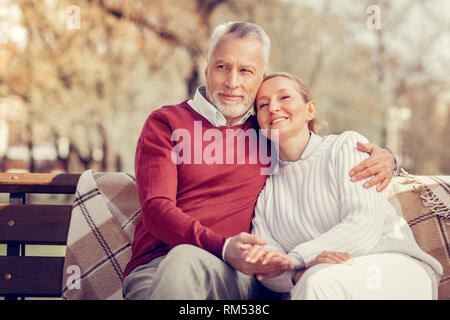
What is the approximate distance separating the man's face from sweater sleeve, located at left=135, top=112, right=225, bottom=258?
34cm

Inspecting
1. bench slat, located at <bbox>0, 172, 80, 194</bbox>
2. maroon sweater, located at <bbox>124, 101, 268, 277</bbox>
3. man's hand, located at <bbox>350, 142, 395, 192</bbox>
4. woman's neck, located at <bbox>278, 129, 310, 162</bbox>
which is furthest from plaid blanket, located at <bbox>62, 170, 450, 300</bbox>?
woman's neck, located at <bbox>278, 129, 310, 162</bbox>

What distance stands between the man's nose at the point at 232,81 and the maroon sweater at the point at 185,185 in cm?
21

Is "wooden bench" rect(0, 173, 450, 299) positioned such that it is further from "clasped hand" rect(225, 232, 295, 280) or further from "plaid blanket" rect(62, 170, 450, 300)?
"clasped hand" rect(225, 232, 295, 280)

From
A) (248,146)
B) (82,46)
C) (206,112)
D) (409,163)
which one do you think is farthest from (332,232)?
(409,163)

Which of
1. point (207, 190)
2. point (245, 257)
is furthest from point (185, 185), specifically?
point (245, 257)

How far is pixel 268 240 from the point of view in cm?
235

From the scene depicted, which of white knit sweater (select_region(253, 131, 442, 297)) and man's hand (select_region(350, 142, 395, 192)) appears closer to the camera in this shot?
white knit sweater (select_region(253, 131, 442, 297))

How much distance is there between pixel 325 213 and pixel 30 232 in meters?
1.69

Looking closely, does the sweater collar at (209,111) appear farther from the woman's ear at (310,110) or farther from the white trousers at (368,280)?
the white trousers at (368,280)

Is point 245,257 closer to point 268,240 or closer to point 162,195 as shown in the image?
point 268,240

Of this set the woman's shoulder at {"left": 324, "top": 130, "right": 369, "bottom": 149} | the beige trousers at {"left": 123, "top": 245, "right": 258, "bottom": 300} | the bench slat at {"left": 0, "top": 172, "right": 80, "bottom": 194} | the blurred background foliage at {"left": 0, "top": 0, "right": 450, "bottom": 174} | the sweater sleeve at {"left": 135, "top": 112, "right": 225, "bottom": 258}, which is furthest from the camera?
the blurred background foliage at {"left": 0, "top": 0, "right": 450, "bottom": 174}

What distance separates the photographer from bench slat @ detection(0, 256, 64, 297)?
2.81m

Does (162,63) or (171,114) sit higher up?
(162,63)
